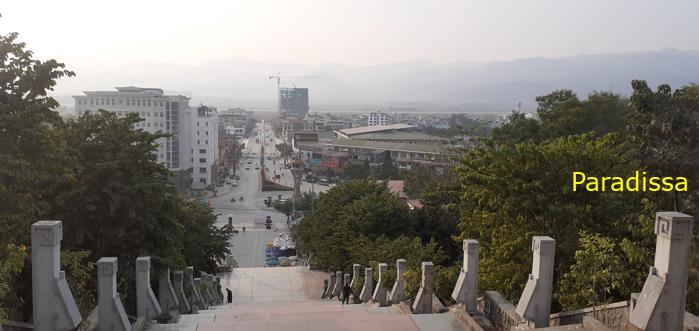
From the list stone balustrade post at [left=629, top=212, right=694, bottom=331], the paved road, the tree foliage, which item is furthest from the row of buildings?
stone balustrade post at [left=629, top=212, right=694, bottom=331]

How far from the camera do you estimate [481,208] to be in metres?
12.9

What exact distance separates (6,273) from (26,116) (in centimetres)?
301

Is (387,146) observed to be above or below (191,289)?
below

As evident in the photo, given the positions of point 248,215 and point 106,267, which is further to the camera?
point 248,215

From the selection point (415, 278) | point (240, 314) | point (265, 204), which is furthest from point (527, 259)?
point (265, 204)

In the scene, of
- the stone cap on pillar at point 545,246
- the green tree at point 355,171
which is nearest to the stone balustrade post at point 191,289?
the stone cap on pillar at point 545,246

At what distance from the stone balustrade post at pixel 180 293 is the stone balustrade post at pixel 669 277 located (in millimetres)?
9450

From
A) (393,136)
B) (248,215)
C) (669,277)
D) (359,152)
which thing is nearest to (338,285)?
(669,277)

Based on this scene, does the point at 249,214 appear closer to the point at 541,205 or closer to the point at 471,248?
the point at 541,205

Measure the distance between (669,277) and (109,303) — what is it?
6.62 m

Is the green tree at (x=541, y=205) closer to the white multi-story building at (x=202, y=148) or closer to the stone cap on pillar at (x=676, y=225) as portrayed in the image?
the stone cap on pillar at (x=676, y=225)

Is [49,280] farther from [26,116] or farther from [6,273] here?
[26,116]

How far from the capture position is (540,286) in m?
7.59

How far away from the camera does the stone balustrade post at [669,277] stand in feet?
20.2
